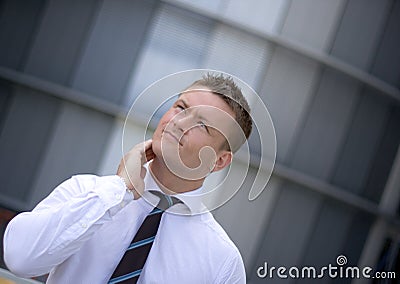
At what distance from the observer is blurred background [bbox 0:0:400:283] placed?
2865mm

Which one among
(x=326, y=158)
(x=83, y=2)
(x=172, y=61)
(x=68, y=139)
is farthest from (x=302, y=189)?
(x=83, y=2)

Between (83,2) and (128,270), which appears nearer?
(128,270)

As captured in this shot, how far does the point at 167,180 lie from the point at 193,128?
85mm

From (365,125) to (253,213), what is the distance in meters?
0.58

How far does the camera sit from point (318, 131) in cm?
295

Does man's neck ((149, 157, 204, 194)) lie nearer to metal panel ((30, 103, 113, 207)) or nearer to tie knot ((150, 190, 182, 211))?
tie knot ((150, 190, 182, 211))

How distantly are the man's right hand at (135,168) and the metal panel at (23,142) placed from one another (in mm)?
2143

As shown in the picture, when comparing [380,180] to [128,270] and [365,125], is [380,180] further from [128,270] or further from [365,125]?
[128,270]

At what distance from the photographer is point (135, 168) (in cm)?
91

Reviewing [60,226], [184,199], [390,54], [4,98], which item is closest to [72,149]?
[4,98]

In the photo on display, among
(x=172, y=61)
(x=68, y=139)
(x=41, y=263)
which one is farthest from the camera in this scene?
(x=68, y=139)

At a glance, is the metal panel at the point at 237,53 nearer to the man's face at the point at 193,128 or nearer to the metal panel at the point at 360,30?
the metal panel at the point at 360,30

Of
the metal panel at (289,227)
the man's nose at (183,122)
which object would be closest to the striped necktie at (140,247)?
the man's nose at (183,122)

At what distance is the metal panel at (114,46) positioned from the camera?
2902 millimetres
